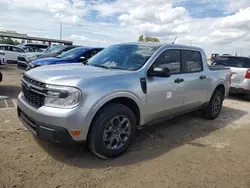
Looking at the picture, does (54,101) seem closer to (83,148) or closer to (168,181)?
(83,148)

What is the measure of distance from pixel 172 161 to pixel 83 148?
4.59ft

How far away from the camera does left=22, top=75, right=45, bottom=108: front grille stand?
10.7 ft

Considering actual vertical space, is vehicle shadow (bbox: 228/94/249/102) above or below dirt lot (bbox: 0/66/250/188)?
above

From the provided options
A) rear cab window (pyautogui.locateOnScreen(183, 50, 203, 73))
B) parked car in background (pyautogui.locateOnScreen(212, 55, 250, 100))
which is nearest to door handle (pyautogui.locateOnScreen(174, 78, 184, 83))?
rear cab window (pyautogui.locateOnScreen(183, 50, 203, 73))

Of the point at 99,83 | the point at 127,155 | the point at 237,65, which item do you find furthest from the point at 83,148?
the point at 237,65

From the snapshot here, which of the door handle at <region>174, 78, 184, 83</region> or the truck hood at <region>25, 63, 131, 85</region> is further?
the door handle at <region>174, 78, 184, 83</region>

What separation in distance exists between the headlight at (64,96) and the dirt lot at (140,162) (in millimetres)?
883

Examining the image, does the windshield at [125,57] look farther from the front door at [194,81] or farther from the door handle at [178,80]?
the front door at [194,81]

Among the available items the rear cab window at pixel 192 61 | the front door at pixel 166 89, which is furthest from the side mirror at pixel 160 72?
the rear cab window at pixel 192 61

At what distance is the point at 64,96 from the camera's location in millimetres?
3084

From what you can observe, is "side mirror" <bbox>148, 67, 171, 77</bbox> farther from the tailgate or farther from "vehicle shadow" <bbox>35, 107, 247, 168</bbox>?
the tailgate

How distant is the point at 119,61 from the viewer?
431 centimetres

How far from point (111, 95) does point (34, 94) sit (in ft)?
3.56

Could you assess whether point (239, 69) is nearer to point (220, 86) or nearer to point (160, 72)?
point (220, 86)
